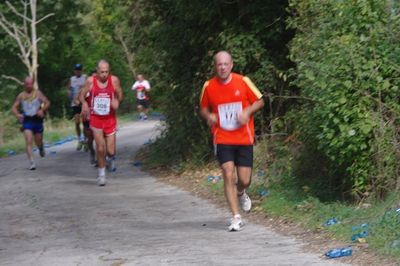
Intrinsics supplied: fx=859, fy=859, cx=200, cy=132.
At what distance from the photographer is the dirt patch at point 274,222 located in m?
7.57

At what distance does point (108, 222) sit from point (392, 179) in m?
3.46

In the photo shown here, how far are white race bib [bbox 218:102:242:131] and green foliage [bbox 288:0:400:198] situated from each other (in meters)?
0.93

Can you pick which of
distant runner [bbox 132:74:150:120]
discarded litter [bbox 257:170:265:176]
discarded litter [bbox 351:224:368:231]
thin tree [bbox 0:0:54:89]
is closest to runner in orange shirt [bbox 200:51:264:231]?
discarded litter [bbox 351:224:368:231]

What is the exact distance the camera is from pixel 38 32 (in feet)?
150

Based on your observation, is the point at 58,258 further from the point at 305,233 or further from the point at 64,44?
the point at 64,44

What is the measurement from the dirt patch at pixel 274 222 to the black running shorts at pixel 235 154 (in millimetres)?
776

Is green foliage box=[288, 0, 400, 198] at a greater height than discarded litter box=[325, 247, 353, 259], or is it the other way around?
green foliage box=[288, 0, 400, 198]

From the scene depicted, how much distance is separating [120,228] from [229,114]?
189 cm

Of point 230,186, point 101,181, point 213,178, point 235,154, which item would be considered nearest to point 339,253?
point 230,186

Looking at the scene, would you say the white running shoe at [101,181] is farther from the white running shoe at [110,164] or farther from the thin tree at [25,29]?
the thin tree at [25,29]

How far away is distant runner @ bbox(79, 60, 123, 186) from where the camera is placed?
1369 cm

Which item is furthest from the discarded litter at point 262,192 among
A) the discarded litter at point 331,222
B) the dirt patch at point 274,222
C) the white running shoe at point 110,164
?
the white running shoe at point 110,164

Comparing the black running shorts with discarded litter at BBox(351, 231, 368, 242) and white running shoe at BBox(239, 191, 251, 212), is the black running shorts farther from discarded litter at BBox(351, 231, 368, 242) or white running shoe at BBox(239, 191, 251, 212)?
discarded litter at BBox(351, 231, 368, 242)

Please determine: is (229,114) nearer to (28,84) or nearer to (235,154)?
(235,154)
